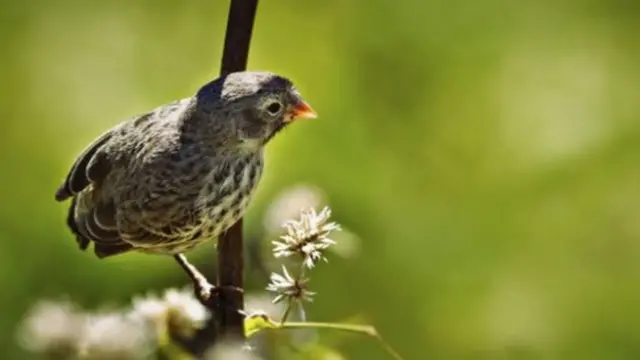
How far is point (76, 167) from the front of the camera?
4.99ft

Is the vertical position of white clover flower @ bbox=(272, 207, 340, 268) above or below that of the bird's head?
below

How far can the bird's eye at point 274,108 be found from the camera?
1396 millimetres

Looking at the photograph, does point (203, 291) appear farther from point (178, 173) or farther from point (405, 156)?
point (405, 156)

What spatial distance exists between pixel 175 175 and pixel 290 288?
363 millimetres

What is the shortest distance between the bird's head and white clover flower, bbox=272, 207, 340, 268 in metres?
0.17

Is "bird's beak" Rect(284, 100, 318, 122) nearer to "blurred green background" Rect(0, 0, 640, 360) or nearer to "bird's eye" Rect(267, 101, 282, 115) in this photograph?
"bird's eye" Rect(267, 101, 282, 115)

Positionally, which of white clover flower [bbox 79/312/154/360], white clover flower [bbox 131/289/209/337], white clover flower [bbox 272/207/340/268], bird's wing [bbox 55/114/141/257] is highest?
bird's wing [bbox 55/114/141/257]

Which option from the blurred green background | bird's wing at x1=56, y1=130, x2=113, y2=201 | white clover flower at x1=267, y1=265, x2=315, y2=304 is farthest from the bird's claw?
the blurred green background

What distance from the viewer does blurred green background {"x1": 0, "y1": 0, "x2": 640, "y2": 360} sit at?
229 cm

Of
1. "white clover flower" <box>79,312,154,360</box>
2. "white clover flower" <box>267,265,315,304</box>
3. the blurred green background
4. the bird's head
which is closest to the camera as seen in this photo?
"white clover flower" <box>79,312,154,360</box>

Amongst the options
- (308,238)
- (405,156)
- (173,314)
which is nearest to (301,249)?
(308,238)

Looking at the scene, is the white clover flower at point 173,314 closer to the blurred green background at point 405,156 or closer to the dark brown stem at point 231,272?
the dark brown stem at point 231,272

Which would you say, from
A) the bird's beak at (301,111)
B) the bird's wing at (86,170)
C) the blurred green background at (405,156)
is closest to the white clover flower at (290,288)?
the bird's beak at (301,111)

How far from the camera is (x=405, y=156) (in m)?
2.44
